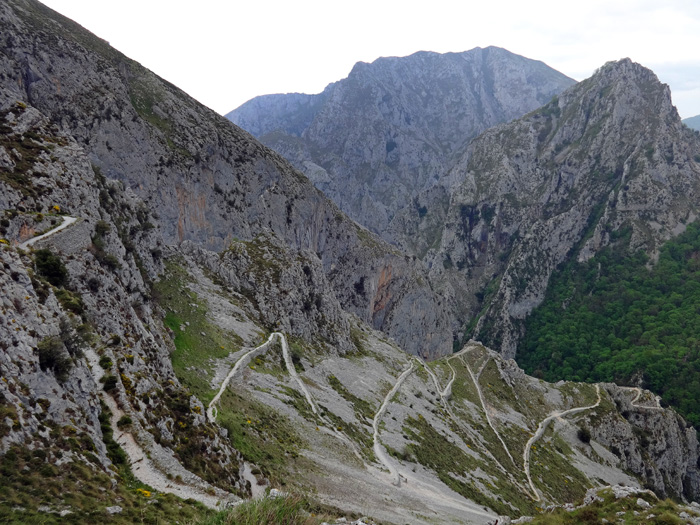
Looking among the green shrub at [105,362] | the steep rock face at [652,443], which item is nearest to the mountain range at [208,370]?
the green shrub at [105,362]

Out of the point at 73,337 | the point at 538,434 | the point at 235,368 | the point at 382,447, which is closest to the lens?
the point at 73,337

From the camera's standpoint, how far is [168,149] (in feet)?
316

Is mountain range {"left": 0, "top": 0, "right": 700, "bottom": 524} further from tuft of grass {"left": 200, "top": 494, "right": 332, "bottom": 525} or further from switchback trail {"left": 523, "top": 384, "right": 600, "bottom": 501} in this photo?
switchback trail {"left": 523, "top": 384, "right": 600, "bottom": 501}

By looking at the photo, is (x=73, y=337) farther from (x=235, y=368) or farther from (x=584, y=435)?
(x=584, y=435)

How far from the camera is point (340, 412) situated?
4947 cm

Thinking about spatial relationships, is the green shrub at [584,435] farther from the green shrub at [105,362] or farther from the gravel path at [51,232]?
the gravel path at [51,232]

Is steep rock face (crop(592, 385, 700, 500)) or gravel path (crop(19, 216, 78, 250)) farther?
steep rock face (crop(592, 385, 700, 500))

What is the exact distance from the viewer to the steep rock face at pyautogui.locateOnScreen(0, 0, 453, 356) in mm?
82125

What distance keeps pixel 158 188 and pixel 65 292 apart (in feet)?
234

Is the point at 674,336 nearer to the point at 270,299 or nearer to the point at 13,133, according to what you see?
the point at 270,299

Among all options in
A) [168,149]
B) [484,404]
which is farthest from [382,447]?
[168,149]

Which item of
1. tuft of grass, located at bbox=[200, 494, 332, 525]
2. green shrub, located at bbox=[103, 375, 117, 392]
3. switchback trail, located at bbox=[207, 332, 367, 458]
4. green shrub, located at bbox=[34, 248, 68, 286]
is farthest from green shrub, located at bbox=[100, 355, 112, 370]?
tuft of grass, located at bbox=[200, 494, 332, 525]

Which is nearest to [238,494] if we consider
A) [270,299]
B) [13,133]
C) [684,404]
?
[13,133]

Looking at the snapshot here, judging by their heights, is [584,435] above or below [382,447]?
below
